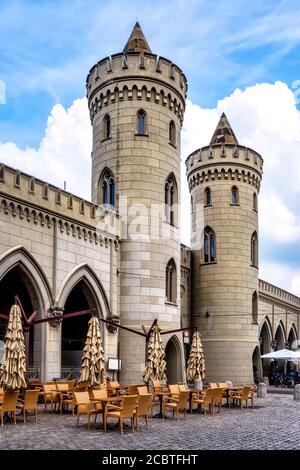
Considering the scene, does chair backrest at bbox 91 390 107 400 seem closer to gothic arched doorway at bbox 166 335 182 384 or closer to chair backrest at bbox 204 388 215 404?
chair backrest at bbox 204 388 215 404

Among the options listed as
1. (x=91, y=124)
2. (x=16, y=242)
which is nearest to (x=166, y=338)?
(x=16, y=242)

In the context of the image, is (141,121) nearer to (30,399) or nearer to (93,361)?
(93,361)

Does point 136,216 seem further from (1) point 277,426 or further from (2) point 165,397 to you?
(1) point 277,426

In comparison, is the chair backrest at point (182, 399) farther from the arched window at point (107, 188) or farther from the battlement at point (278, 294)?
the battlement at point (278, 294)

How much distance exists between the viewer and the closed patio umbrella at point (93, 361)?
1920 centimetres

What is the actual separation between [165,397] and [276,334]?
108 ft

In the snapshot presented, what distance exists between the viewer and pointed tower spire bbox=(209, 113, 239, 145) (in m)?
38.4

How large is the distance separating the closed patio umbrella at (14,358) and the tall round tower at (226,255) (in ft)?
66.2

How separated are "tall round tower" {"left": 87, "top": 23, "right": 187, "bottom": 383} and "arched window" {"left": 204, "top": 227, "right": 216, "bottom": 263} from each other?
7.42 metres

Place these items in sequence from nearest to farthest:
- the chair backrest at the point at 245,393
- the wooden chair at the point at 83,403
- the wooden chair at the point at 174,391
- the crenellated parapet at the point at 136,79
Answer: the wooden chair at the point at 83,403 < the wooden chair at the point at 174,391 < the chair backrest at the point at 245,393 < the crenellated parapet at the point at 136,79

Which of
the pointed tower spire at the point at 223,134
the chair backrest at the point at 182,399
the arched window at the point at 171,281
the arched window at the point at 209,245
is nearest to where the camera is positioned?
the chair backrest at the point at 182,399

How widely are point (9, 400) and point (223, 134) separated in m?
26.9

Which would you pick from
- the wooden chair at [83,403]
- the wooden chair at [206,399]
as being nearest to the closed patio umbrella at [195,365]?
the wooden chair at [206,399]

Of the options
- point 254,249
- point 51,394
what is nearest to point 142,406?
point 51,394
